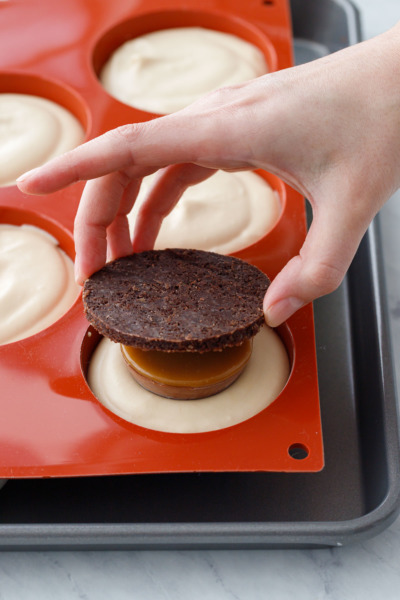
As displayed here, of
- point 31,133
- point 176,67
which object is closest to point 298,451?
point 31,133

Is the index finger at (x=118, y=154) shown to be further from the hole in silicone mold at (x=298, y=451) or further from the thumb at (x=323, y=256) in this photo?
the hole in silicone mold at (x=298, y=451)

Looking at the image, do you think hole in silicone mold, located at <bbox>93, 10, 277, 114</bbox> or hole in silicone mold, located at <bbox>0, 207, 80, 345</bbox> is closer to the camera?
hole in silicone mold, located at <bbox>0, 207, 80, 345</bbox>

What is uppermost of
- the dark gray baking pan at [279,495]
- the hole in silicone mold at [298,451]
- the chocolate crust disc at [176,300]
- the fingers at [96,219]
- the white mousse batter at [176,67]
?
the fingers at [96,219]


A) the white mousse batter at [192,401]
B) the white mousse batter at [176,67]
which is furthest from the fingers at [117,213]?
the white mousse batter at [176,67]

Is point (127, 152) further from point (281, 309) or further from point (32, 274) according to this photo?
point (32, 274)

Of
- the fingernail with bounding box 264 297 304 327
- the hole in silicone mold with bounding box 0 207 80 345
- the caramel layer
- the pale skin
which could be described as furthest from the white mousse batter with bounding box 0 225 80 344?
the fingernail with bounding box 264 297 304 327

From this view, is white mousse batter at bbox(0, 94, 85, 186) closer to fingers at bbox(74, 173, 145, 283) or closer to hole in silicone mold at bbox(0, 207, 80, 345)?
hole in silicone mold at bbox(0, 207, 80, 345)
